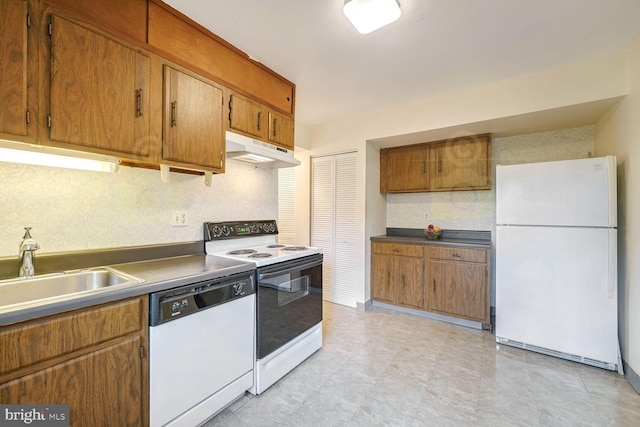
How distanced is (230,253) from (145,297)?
89 centimetres

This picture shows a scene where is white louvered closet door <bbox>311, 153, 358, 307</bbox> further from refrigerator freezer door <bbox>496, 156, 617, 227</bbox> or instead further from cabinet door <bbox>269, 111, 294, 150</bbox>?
refrigerator freezer door <bbox>496, 156, 617, 227</bbox>

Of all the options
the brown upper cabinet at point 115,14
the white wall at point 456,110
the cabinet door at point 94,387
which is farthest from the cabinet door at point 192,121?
the white wall at point 456,110

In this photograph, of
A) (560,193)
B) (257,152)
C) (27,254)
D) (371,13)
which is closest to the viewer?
(27,254)

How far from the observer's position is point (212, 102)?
183 cm

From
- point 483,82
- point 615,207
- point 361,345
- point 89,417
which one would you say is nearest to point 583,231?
point 615,207

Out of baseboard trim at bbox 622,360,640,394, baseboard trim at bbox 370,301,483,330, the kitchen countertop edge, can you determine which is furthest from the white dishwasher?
baseboard trim at bbox 622,360,640,394

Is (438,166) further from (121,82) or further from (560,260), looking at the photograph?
(121,82)

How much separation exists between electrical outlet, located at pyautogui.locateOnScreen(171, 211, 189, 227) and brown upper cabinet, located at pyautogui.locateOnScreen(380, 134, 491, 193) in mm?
2530

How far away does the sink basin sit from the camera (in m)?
1.19

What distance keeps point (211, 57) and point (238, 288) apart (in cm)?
157

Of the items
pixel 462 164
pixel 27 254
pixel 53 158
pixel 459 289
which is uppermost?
pixel 462 164

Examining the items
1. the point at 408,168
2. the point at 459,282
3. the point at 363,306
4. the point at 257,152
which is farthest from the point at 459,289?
the point at 257,152

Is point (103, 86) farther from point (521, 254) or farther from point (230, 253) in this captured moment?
point (521, 254)

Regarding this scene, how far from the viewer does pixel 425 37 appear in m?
1.89
